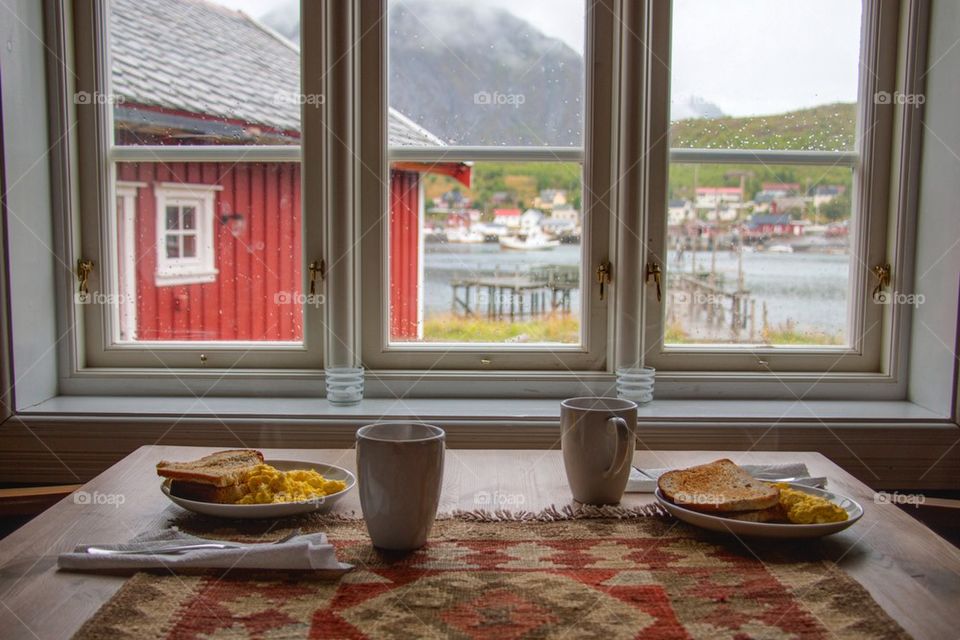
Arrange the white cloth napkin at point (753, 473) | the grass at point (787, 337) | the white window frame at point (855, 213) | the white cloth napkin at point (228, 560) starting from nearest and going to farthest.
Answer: the white cloth napkin at point (228, 560) → the white cloth napkin at point (753, 473) → the white window frame at point (855, 213) → the grass at point (787, 337)

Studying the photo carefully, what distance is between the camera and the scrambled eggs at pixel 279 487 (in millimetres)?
1079

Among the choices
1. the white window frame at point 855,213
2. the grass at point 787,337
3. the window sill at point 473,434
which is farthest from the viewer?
the grass at point 787,337

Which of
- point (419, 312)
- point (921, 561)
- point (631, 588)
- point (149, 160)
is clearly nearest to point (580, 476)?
point (631, 588)

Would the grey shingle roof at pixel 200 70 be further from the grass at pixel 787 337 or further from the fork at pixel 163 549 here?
the fork at pixel 163 549

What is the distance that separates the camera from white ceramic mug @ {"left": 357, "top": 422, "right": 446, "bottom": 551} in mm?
922

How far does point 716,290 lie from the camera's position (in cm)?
237

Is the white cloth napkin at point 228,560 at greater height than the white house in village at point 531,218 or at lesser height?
lesser

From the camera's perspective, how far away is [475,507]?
1134 mm

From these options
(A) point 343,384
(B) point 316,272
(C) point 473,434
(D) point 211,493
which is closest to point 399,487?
(D) point 211,493

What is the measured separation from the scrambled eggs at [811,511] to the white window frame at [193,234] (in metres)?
1.81

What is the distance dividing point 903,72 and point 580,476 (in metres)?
1.77

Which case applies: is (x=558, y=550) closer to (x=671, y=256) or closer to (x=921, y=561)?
(x=921, y=561)

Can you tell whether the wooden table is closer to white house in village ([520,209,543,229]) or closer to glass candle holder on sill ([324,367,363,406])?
glass candle holder on sill ([324,367,363,406])

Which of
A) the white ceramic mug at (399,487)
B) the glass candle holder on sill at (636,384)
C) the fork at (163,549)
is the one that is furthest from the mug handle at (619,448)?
the glass candle holder on sill at (636,384)
